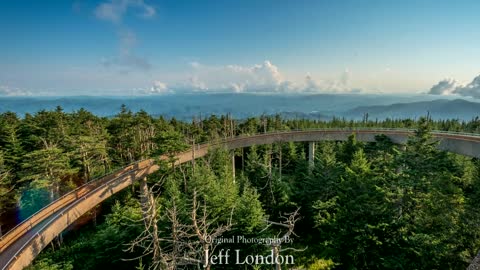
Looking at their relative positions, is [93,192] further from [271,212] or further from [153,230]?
[271,212]

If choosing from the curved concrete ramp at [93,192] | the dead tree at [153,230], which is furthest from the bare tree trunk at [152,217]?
the curved concrete ramp at [93,192]

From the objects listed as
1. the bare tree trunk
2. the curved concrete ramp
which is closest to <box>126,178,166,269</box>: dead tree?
the bare tree trunk

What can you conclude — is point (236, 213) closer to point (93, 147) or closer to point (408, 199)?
point (408, 199)

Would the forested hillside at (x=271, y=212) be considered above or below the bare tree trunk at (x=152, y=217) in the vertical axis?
below

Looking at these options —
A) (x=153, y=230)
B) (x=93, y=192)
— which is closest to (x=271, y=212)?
(x=93, y=192)

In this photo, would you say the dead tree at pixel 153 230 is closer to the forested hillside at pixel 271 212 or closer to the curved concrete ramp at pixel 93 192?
the forested hillside at pixel 271 212

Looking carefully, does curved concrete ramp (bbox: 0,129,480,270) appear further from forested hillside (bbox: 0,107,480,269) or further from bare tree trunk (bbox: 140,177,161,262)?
bare tree trunk (bbox: 140,177,161,262)

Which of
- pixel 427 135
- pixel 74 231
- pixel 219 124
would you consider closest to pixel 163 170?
pixel 74 231

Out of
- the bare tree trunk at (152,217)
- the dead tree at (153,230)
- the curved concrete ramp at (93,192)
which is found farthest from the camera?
the curved concrete ramp at (93,192)
